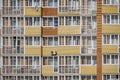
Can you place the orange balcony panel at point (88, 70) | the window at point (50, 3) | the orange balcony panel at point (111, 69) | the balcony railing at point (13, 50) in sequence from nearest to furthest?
1. the orange balcony panel at point (111, 69)
2. the orange balcony panel at point (88, 70)
3. the balcony railing at point (13, 50)
4. the window at point (50, 3)

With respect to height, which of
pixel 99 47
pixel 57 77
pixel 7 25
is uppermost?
pixel 7 25

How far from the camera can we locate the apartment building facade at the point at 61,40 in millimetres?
24766

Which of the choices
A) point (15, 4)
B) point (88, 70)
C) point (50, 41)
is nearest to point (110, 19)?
point (88, 70)

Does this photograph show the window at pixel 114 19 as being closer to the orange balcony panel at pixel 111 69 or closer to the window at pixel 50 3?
the orange balcony panel at pixel 111 69

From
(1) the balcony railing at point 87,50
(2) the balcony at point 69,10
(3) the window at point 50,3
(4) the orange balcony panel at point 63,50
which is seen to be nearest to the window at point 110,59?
(1) the balcony railing at point 87,50

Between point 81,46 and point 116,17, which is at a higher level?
point 116,17

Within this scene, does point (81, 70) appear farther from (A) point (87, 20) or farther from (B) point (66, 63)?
(A) point (87, 20)

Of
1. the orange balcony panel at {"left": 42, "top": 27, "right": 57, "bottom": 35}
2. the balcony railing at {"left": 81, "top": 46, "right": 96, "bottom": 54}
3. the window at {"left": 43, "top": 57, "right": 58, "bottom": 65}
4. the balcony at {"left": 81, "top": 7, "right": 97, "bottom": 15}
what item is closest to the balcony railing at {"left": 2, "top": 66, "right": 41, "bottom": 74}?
the window at {"left": 43, "top": 57, "right": 58, "bottom": 65}

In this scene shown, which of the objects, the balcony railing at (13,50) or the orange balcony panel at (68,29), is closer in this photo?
the orange balcony panel at (68,29)

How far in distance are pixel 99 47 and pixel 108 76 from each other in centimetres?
208

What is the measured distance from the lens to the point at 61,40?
25125 millimetres

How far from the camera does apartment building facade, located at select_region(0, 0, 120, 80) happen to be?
81.3ft

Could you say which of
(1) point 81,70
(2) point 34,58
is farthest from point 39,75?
(1) point 81,70

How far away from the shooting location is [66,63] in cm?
2500
